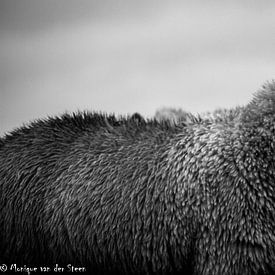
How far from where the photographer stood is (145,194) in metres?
6.83

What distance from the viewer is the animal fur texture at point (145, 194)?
6301 mm

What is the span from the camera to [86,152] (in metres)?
7.48

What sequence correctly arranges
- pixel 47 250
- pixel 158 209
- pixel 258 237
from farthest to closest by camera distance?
pixel 47 250, pixel 158 209, pixel 258 237

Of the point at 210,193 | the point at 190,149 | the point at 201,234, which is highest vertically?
the point at 190,149

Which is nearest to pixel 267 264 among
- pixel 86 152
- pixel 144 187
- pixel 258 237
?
pixel 258 237

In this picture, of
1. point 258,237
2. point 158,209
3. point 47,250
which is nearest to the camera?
point 258,237

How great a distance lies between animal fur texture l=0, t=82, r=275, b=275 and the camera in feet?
20.7

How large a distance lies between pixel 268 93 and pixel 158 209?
1816 mm

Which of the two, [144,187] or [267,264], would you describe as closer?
[267,264]

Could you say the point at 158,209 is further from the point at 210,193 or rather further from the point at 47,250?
the point at 47,250

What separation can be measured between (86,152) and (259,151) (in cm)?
219

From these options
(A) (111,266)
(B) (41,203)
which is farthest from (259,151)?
(B) (41,203)

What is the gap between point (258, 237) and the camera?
6129mm

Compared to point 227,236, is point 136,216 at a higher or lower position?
higher
